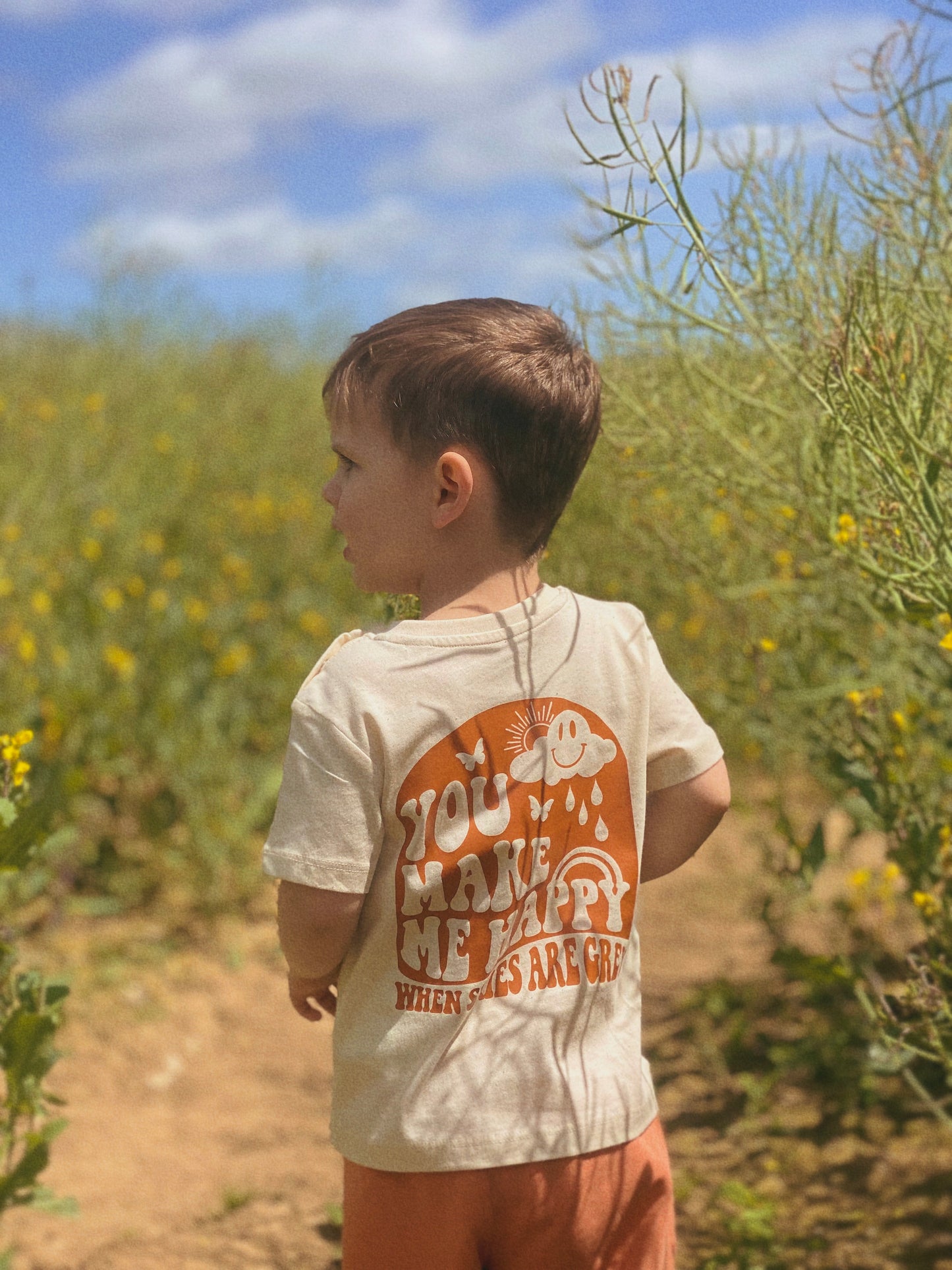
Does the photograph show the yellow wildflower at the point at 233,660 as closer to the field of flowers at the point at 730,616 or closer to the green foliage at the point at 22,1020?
the field of flowers at the point at 730,616

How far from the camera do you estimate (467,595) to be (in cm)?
121

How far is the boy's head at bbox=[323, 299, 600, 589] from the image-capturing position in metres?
1.16

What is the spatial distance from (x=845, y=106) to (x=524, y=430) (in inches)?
37.8

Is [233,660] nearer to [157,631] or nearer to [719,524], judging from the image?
[157,631]

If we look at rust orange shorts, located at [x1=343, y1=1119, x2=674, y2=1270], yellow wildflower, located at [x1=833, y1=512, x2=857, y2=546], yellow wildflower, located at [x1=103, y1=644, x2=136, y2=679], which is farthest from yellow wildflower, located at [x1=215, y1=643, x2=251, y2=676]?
rust orange shorts, located at [x1=343, y1=1119, x2=674, y2=1270]

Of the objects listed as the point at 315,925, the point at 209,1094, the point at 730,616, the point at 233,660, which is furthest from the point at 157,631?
the point at 315,925

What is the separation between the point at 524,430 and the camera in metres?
1.18

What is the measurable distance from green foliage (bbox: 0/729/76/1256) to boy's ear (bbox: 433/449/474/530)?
57 centimetres

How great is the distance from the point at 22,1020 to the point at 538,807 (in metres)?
0.76

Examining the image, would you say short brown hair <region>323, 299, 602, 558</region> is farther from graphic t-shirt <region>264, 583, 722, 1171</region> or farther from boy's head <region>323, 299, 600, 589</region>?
graphic t-shirt <region>264, 583, 722, 1171</region>

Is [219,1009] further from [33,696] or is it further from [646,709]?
[646,709]

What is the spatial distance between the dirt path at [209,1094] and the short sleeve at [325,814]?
1233mm

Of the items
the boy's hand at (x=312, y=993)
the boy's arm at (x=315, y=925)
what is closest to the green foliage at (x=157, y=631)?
the boy's hand at (x=312, y=993)

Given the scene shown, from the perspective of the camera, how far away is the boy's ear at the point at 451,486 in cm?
116
